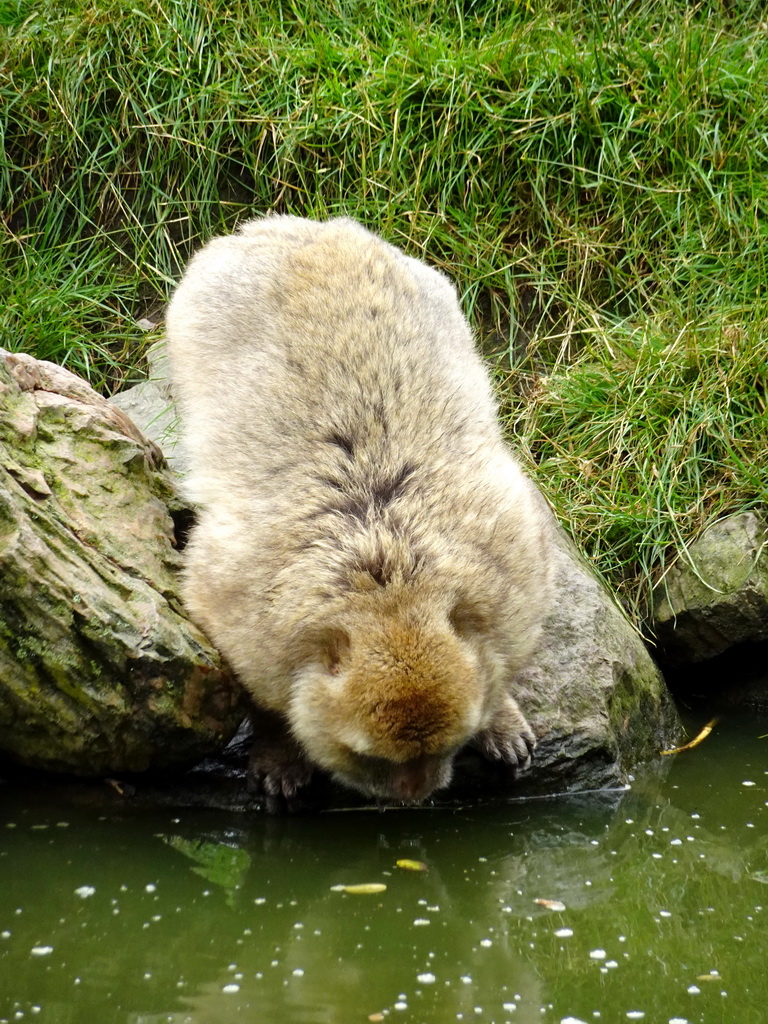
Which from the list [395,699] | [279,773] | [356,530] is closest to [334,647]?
[395,699]

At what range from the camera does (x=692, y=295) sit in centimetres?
696

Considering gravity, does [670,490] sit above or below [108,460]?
below

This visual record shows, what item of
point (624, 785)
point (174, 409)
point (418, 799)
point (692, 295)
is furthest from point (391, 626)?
point (692, 295)

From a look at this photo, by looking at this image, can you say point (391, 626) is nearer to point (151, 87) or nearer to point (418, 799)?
point (418, 799)

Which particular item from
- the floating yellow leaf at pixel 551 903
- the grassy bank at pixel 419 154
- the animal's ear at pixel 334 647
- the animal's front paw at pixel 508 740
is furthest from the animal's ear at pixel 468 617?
the grassy bank at pixel 419 154

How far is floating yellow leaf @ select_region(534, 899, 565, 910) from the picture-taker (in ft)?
12.7

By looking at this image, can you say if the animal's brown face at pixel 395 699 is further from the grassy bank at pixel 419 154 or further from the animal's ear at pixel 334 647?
the grassy bank at pixel 419 154

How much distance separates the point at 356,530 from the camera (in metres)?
4.26

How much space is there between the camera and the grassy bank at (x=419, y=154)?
723 cm

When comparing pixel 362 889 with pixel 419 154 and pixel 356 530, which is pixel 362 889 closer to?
pixel 356 530

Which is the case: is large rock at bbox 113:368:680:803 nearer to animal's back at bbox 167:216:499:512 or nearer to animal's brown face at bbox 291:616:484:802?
animal's brown face at bbox 291:616:484:802

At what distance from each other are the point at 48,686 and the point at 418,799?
1305 mm

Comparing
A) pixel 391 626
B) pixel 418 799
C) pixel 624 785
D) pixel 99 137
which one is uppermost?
pixel 99 137

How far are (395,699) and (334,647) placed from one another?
11.6 inches
